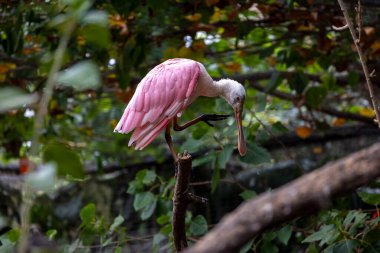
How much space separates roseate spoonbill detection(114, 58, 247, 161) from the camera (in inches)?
113

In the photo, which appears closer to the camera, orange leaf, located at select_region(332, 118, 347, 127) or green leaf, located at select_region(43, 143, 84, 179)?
green leaf, located at select_region(43, 143, 84, 179)

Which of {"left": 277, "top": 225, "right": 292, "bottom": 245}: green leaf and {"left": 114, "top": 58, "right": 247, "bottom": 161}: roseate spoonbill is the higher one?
{"left": 114, "top": 58, "right": 247, "bottom": 161}: roseate spoonbill

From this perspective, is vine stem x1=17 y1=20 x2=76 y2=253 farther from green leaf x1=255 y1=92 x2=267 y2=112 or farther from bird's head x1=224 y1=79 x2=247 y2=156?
green leaf x1=255 y1=92 x2=267 y2=112

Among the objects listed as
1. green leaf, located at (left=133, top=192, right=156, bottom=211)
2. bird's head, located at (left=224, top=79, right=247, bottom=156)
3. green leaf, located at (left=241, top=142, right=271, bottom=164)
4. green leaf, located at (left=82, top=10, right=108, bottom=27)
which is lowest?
green leaf, located at (left=133, top=192, right=156, bottom=211)

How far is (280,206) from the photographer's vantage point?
44.8 inches

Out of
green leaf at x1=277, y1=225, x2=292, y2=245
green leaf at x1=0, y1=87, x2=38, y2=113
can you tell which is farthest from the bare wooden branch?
green leaf at x1=277, y1=225, x2=292, y2=245

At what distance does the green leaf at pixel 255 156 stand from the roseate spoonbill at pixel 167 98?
315 millimetres

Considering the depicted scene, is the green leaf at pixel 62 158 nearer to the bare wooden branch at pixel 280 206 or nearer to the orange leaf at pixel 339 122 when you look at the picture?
the bare wooden branch at pixel 280 206

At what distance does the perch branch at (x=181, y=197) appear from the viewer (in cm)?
240

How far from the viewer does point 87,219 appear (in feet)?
11.7

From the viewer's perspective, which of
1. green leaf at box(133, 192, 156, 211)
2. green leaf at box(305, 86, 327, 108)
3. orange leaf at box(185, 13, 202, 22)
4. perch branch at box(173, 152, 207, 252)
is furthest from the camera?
green leaf at box(305, 86, 327, 108)

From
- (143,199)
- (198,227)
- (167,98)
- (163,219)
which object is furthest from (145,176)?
(167,98)

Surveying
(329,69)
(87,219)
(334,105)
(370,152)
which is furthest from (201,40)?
(370,152)

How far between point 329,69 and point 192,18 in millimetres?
1100
